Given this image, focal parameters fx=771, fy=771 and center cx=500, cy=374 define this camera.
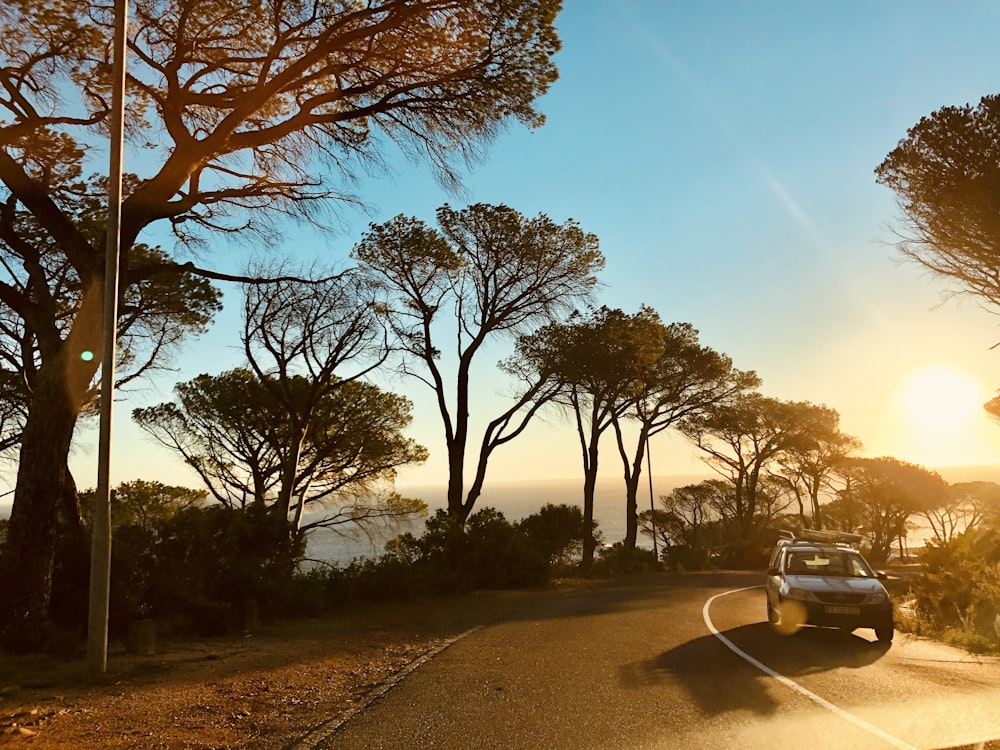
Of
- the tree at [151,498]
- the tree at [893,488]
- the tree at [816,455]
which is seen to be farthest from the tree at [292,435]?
the tree at [893,488]

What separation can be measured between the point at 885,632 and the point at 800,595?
1.31 m

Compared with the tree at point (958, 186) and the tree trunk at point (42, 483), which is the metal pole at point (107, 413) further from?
the tree at point (958, 186)

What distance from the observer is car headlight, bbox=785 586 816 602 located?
11.6 metres

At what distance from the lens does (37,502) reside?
9664mm

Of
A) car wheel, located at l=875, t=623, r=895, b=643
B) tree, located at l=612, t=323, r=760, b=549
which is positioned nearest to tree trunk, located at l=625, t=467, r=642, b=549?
tree, located at l=612, t=323, r=760, b=549

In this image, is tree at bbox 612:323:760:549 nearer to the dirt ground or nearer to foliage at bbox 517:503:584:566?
foliage at bbox 517:503:584:566

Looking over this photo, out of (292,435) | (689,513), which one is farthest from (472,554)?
(689,513)

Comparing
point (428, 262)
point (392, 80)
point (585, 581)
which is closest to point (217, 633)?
point (392, 80)

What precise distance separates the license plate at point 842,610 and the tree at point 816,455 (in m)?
34.5

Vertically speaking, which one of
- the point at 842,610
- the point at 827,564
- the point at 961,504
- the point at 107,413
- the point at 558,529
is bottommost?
the point at 842,610

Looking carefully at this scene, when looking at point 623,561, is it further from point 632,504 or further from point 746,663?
point 746,663

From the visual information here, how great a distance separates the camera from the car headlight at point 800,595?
11570 millimetres

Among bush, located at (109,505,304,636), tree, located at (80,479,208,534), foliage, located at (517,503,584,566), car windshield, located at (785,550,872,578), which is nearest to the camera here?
bush, located at (109,505,304,636)

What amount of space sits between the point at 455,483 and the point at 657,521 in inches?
1639
